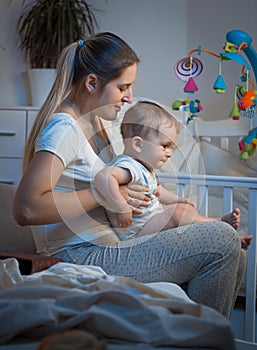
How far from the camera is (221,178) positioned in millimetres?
1873

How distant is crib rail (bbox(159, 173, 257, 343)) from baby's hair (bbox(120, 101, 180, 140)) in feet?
0.86

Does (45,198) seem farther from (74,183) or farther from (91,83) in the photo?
(91,83)

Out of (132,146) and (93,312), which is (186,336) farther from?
(132,146)

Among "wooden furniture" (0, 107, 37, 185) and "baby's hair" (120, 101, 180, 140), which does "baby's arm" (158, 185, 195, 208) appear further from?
"wooden furniture" (0, 107, 37, 185)

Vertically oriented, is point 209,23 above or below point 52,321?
above

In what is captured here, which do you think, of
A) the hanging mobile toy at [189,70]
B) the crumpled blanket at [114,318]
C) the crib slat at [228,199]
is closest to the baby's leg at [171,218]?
the crib slat at [228,199]

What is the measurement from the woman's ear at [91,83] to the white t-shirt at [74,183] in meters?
0.10

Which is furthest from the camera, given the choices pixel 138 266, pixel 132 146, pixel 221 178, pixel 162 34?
pixel 162 34

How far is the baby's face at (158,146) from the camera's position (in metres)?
1.57

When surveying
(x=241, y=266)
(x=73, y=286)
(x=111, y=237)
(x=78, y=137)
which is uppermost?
(x=78, y=137)

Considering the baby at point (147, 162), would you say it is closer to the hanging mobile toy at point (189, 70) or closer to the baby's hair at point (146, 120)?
the baby's hair at point (146, 120)

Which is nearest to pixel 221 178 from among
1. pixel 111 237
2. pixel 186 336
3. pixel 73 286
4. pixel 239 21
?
pixel 111 237

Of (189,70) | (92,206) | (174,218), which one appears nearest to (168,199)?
(174,218)

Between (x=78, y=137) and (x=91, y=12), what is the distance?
1921 millimetres
